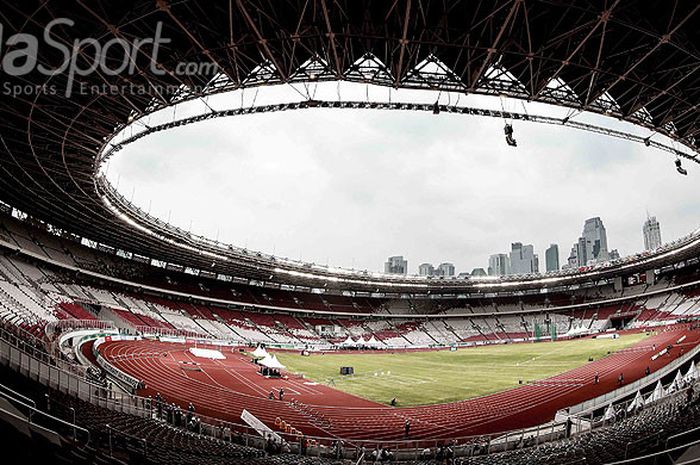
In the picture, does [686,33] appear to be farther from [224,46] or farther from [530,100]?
[224,46]

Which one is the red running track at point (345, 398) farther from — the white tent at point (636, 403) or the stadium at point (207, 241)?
the white tent at point (636, 403)

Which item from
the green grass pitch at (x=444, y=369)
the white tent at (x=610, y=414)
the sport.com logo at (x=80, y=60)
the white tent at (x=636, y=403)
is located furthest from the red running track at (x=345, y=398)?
the sport.com logo at (x=80, y=60)

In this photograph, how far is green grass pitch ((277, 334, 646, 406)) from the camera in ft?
97.1

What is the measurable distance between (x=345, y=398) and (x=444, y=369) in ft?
53.7

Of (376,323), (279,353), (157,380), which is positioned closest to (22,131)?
(157,380)

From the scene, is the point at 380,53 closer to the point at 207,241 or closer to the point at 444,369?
the point at 444,369

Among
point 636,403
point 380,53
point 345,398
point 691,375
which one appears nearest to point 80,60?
point 380,53

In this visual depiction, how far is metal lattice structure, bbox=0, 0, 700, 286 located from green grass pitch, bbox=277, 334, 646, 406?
18555 millimetres

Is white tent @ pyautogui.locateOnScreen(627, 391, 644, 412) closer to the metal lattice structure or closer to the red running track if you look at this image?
the red running track

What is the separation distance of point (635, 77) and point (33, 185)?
3408 centimetres

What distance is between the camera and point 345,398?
27.3 m

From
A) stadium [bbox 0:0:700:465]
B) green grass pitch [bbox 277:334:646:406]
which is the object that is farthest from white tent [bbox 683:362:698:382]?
green grass pitch [bbox 277:334:646:406]

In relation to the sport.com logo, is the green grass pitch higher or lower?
lower

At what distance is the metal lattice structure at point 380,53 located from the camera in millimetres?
12891
